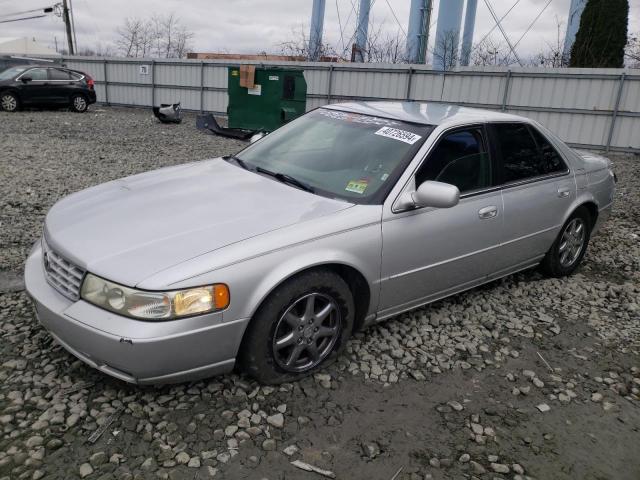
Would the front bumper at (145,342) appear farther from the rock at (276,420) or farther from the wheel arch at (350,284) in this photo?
the rock at (276,420)

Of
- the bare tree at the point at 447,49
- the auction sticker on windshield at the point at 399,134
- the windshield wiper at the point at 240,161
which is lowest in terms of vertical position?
the windshield wiper at the point at 240,161

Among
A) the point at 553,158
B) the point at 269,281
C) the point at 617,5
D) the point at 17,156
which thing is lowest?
the point at 17,156

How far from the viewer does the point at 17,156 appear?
895cm

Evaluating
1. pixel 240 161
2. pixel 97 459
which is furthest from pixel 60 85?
pixel 97 459

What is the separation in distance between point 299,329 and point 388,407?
62 cm

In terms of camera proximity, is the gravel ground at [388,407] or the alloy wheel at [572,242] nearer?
the gravel ground at [388,407]

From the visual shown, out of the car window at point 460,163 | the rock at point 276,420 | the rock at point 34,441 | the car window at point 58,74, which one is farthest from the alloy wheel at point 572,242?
the car window at point 58,74

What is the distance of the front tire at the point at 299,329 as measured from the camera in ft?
8.89

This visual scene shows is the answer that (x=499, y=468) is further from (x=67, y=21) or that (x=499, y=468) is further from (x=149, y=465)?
(x=67, y=21)

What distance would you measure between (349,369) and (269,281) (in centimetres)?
89

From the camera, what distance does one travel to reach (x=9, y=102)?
16.4m

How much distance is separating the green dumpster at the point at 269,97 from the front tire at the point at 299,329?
34.7 ft

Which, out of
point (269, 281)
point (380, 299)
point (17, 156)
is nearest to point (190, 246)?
point (269, 281)

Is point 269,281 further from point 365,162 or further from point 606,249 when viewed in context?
point 606,249
